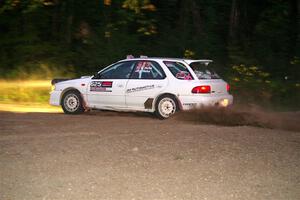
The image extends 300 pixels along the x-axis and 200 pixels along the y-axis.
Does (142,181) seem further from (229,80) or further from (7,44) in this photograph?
(7,44)

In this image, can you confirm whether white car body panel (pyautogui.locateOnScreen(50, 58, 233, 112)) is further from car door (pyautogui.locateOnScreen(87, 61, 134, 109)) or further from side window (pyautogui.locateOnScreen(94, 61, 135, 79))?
side window (pyautogui.locateOnScreen(94, 61, 135, 79))

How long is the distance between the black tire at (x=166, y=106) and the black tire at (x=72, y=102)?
2241 millimetres

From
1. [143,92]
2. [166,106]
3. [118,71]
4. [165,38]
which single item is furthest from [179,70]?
[165,38]

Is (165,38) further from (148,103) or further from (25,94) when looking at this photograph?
(148,103)

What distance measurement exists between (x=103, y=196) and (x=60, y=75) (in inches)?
652

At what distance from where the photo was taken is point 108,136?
10.0 metres

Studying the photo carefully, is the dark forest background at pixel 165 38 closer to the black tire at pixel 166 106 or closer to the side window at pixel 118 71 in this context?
the side window at pixel 118 71

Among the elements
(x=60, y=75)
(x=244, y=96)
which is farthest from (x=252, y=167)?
(x=60, y=75)

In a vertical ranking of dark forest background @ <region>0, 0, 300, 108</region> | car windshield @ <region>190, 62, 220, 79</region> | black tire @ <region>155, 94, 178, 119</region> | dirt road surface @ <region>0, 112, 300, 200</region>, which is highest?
dark forest background @ <region>0, 0, 300, 108</region>

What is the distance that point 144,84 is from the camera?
13.0 m

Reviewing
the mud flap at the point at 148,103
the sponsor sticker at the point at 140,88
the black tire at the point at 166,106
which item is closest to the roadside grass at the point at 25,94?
the sponsor sticker at the point at 140,88

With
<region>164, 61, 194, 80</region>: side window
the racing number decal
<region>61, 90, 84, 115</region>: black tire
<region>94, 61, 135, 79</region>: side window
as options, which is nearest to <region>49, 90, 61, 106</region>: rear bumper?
<region>61, 90, 84, 115</region>: black tire

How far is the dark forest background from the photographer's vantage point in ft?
62.6

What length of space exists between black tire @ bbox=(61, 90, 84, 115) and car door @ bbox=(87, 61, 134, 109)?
1.02 feet
